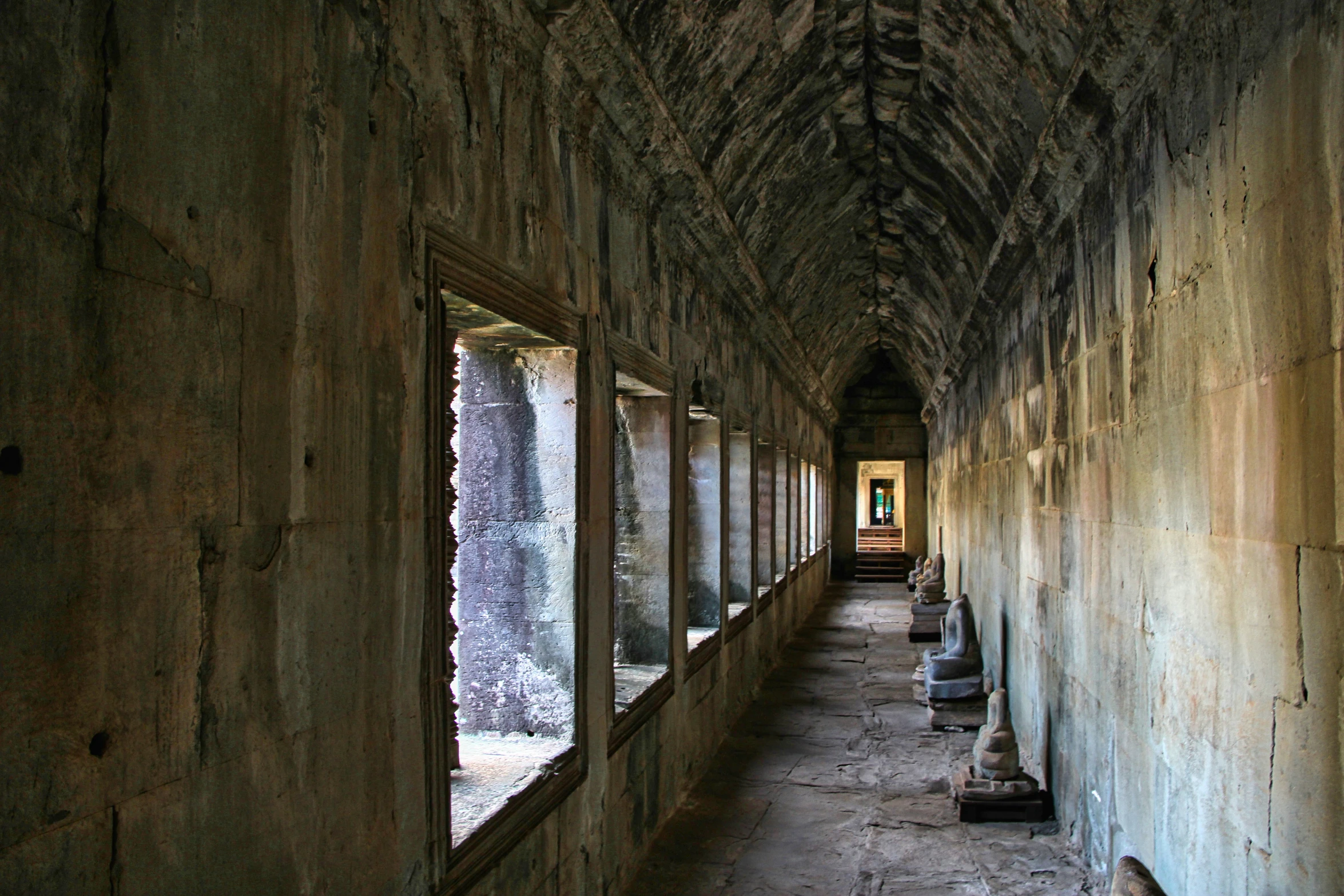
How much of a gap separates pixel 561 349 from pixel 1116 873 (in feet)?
10.8

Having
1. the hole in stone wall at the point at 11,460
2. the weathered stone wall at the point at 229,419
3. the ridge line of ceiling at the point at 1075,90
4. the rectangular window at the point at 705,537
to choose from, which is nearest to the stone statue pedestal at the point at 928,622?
the rectangular window at the point at 705,537

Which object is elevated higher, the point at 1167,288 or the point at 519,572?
the point at 1167,288

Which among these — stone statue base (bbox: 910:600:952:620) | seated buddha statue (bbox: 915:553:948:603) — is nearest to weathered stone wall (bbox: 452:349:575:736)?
stone statue base (bbox: 910:600:952:620)

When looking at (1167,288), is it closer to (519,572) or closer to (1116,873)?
(1116,873)

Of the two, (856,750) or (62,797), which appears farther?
(856,750)

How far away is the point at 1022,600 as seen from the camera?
329 inches

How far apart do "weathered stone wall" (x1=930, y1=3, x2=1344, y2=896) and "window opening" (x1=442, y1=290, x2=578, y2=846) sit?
2.65 metres

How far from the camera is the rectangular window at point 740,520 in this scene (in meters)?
10.2

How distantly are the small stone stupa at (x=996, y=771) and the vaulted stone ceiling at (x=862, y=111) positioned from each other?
12.8 ft

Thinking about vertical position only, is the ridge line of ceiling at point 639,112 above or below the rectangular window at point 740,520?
above

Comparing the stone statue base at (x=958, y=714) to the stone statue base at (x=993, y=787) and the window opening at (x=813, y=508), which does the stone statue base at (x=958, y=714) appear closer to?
the stone statue base at (x=993, y=787)

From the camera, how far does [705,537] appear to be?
335 inches

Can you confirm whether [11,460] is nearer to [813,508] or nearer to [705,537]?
[705,537]

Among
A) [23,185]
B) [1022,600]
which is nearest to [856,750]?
[1022,600]
